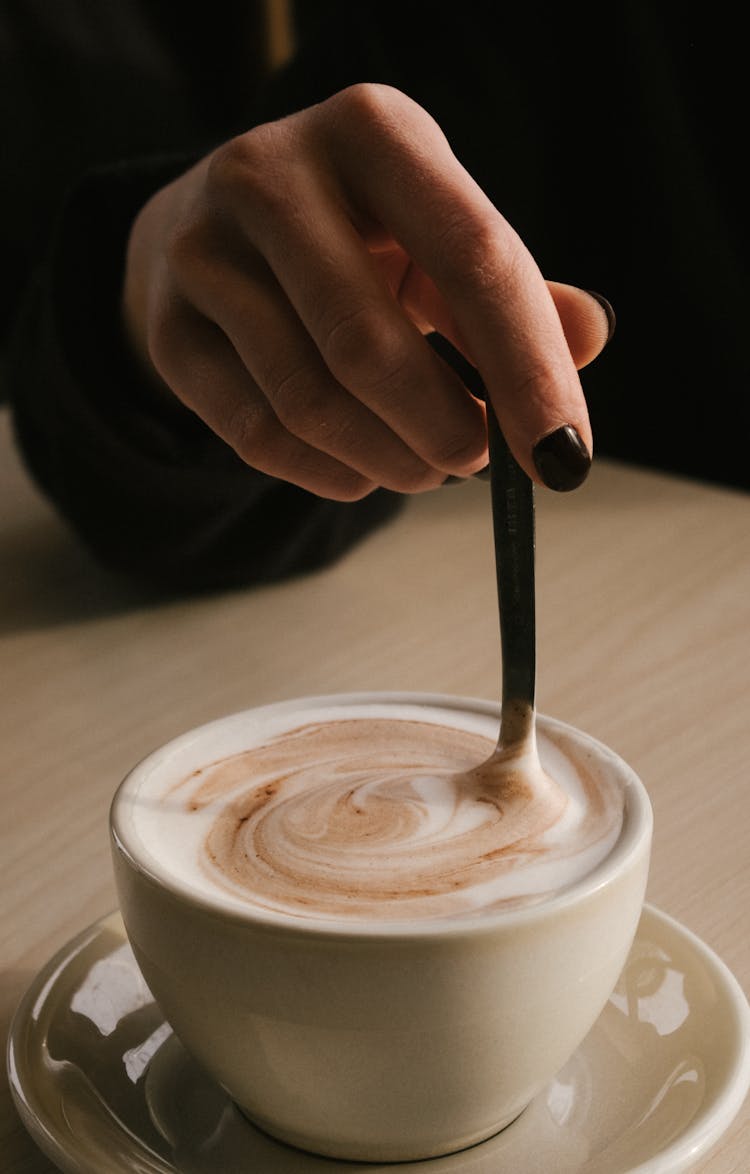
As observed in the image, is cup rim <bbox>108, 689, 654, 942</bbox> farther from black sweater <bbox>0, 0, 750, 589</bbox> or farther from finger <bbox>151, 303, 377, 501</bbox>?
black sweater <bbox>0, 0, 750, 589</bbox>

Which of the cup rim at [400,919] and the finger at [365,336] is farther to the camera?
the finger at [365,336]

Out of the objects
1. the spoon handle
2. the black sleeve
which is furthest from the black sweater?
the spoon handle

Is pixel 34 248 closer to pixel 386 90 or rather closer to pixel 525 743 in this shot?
pixel 386 90

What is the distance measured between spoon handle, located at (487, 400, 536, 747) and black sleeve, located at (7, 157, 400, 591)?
0.43 m

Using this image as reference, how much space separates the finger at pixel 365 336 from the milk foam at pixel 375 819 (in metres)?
0.11

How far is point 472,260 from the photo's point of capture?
1.48 feet

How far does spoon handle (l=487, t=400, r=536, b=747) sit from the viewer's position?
0.40 meters

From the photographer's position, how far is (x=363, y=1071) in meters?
0.34

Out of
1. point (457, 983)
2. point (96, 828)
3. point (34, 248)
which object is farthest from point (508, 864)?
point (34, 248)

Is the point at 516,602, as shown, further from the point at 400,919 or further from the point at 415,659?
the point at 415,659

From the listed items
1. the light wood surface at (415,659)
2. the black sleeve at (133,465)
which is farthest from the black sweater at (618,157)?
the light wood surface at (415,659)

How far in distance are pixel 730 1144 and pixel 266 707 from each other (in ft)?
0.67

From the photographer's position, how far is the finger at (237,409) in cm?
55

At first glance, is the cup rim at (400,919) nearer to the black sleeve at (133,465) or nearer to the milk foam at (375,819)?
the milk foam at (375,819)
